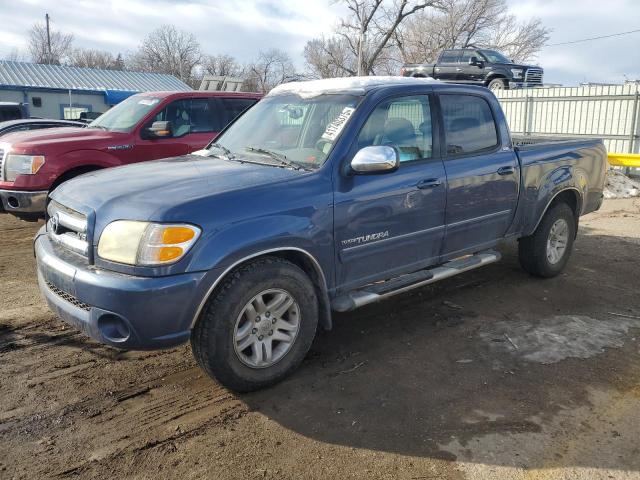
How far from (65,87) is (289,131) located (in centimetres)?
3639

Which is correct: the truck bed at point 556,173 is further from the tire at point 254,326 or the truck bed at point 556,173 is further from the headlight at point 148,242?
the headlight at point 148,242

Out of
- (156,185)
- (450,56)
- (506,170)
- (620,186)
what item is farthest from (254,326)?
(450,56)

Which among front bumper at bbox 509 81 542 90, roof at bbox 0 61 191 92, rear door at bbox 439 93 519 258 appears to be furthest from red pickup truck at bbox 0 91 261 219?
roof at bbox 0 61 191 92

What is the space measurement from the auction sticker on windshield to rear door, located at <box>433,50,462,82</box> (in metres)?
17.7

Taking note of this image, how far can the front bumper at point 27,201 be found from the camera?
6289 mm

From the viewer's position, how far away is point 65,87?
3538cm

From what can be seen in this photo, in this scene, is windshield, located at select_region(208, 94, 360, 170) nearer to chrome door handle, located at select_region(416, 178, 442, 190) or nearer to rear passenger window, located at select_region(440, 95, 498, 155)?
chrome door handle, located at select_region(416, 178, 442, 190)

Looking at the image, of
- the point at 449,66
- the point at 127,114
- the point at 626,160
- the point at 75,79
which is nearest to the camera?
the point at 127,114

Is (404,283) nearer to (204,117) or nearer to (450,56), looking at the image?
(204,117)

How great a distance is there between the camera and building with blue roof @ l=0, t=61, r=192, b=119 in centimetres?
3297

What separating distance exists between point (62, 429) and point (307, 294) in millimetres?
1608

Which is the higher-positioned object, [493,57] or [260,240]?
[493,57]

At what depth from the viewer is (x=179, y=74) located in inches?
2549

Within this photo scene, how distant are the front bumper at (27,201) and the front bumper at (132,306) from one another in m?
3.65
